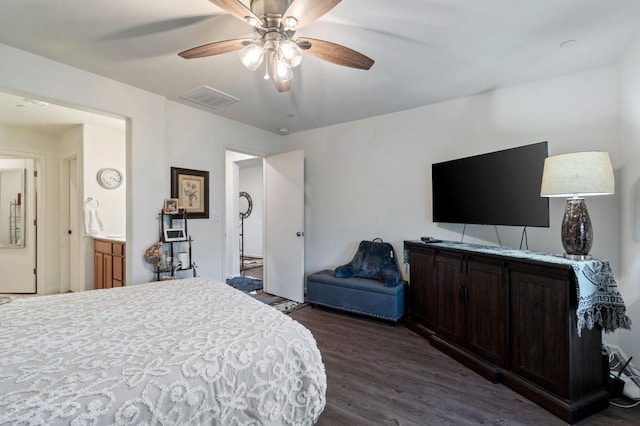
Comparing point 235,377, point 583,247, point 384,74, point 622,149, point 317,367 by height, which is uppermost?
point 384,74

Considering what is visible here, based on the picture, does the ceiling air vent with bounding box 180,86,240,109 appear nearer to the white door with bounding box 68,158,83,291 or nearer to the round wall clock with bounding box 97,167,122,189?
the round wall clock with bounding box 97,167,122,189

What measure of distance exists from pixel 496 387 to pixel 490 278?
78 cm

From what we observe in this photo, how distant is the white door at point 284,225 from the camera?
4.10 meters

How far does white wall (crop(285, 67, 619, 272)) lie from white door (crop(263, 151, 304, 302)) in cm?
39

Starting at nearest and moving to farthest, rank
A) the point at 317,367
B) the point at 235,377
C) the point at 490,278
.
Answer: the point at 235,377
the point at 317,367
the point at 490,278

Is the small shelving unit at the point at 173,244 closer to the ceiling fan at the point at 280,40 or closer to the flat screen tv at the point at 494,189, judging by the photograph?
the ceiling fan at the point at 280,40

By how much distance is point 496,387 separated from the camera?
210 cm

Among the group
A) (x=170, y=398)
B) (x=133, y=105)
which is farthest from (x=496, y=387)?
(x=133, y=105)

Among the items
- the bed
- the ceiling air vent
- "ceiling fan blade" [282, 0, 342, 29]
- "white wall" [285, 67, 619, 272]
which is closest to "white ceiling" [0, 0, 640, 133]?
the ceiling air vent

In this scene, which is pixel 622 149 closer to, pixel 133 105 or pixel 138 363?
pixel 138 363

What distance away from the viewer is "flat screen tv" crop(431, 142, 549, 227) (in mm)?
2213

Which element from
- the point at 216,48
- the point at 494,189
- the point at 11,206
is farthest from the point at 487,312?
the point at 11,206

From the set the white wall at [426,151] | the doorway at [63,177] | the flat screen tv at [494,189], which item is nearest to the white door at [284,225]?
the white wall at [426,151]

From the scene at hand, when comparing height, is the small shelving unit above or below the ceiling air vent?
below
